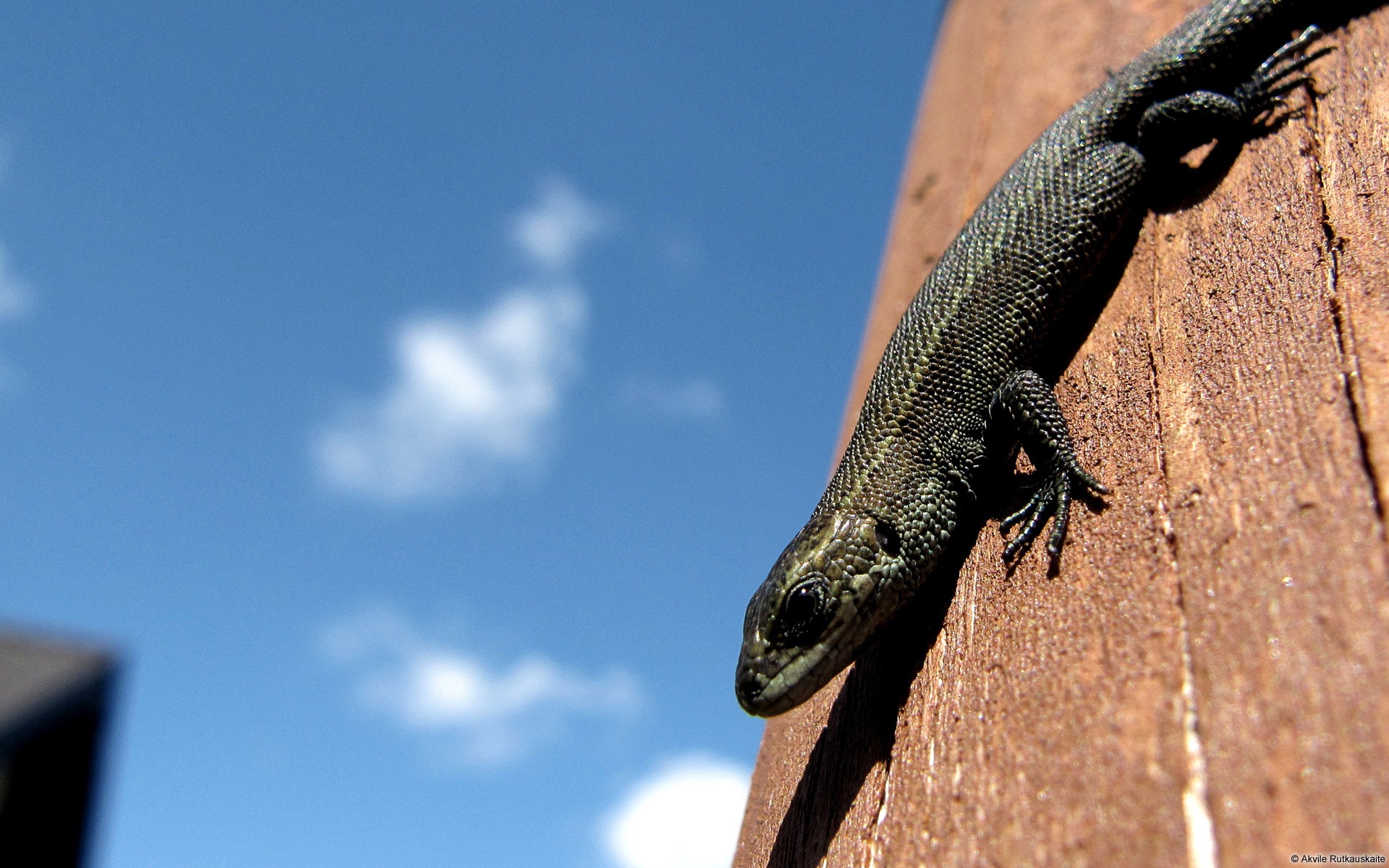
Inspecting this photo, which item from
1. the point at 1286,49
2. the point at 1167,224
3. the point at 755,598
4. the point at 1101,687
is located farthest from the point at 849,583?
the point at 1286,49

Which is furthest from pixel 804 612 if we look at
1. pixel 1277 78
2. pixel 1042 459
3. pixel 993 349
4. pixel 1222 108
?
pixel 1277 78

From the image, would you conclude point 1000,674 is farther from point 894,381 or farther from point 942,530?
point 894,381

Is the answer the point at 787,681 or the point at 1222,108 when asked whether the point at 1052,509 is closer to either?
the point at 787,681

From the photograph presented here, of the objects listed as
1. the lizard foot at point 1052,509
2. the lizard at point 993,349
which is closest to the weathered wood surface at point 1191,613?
the lizard foot at point 1052,509

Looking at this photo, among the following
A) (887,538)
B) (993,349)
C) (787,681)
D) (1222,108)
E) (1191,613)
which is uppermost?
(1222,108)

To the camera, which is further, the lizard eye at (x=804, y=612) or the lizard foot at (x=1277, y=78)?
the lizard foot at (x=1277, y=78)

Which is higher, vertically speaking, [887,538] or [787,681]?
[887,538]

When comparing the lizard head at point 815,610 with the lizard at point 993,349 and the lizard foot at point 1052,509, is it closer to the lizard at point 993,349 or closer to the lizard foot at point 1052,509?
the lizard at point 993,349
